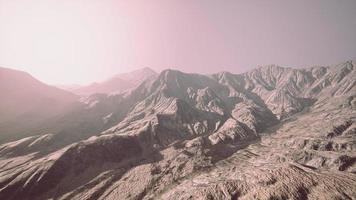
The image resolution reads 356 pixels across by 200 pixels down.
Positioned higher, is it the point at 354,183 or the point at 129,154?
the point at 354,183

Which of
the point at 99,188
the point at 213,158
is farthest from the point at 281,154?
the point at 99,188

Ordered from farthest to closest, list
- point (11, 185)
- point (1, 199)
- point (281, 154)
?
point (281, 154) → point (11, 185) → point (1, 199)

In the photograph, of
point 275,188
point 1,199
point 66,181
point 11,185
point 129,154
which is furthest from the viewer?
point 129,154

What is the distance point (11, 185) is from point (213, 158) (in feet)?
484

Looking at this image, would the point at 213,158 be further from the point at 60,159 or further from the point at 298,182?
the point at 60,159

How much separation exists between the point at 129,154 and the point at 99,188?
61715 millimetres

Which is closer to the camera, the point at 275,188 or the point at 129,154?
the point at 275,188

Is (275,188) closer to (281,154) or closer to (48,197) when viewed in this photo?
(281,154)

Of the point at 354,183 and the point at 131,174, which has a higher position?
the point at 354,183

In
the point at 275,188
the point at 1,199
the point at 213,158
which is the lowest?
the point at 213,158

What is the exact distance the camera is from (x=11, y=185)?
405 feet

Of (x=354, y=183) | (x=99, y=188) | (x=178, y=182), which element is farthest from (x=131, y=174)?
(x=354, y=183)

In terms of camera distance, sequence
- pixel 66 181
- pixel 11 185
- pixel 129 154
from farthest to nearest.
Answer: pixel 129 154, pixel 66 181, pixel 11 185

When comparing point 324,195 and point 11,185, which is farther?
point 11,185
